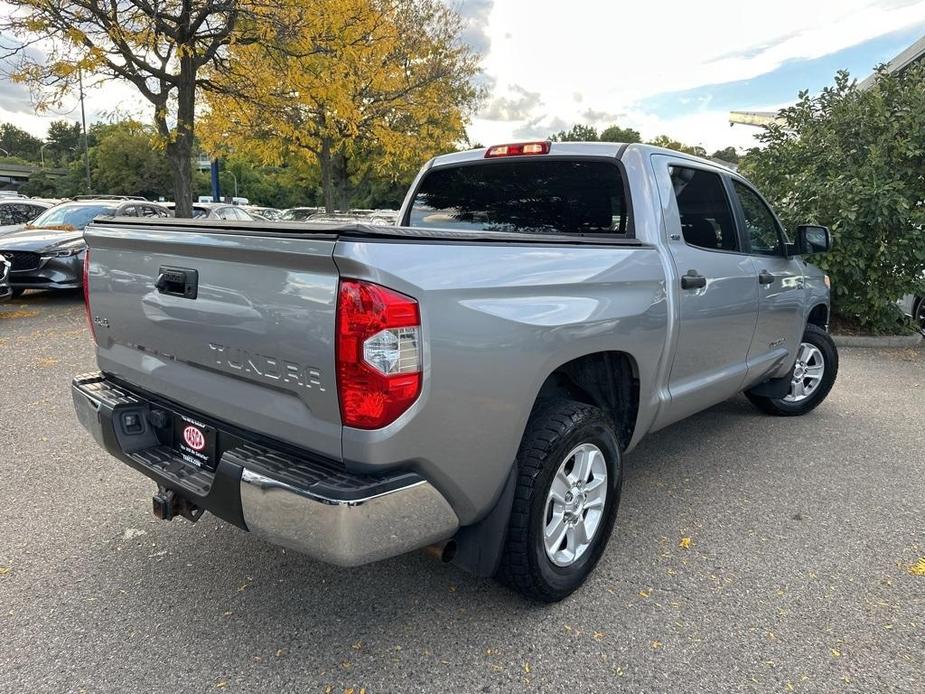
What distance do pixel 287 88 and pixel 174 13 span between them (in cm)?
261

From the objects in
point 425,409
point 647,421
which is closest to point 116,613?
point 425,409

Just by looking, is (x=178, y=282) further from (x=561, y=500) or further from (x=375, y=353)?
(x=561, y=500)

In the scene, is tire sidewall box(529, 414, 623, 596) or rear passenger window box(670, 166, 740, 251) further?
rear passenger window box(670, 166, 740, 251)

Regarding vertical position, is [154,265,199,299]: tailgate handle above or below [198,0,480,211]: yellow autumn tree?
below

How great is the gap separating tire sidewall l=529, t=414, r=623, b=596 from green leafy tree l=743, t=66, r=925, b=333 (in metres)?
6.76

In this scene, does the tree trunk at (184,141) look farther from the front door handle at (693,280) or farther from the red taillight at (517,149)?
the front door handle at (693,280)

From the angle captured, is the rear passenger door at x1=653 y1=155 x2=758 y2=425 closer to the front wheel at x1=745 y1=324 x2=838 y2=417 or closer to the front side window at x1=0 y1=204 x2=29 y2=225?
the front wheel at x1=745 y1=324 x2=838 y2=417

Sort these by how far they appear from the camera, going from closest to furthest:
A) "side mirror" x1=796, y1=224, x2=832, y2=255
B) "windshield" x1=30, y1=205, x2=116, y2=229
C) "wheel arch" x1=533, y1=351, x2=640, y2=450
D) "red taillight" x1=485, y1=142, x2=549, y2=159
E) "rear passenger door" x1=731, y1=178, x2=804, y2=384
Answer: "wheel arch" x1=533, y1=351, x2=640, y2=450
"red taillight" x1=485, y1=142, x2=549, y2=159
"rear passenger door" x1=731, y1=178, x2=804, y2=384
"side mirror" x1=796, y1=224, x2=832, y2=255
"windshield" x1=30, y1=205, x2=116, y2=229

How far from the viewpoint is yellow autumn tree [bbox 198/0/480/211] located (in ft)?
36.2

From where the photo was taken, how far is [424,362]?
6.40 feet

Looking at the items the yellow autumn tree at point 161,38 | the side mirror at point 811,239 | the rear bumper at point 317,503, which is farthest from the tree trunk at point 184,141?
the rear bumper at point 317,503

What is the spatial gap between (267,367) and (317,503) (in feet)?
1.60

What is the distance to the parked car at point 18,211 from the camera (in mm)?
13391

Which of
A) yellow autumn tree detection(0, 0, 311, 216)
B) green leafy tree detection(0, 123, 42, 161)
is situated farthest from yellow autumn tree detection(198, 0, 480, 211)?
green leafy tree detection(0, 123, 42, 161)
